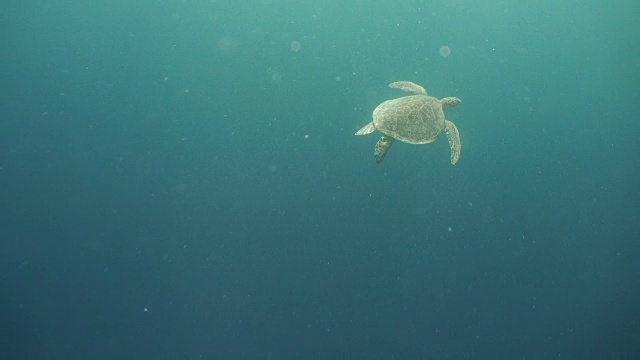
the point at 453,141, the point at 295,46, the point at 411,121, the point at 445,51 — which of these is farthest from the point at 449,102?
the point at 295,46

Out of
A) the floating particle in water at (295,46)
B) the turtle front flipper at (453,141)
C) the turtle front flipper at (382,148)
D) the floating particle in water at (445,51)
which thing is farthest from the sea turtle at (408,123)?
the floating particle in water at (445,51)

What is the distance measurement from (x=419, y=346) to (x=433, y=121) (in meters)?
3.51

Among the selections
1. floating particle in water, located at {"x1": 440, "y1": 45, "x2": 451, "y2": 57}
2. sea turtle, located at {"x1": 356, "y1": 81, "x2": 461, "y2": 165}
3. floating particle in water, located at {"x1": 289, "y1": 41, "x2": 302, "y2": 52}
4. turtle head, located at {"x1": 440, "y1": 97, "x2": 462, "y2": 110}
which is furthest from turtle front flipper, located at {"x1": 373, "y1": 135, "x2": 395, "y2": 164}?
floating particle in water, located at {"x1": 440, "y1": 45, "x2": 451, "y2": 57}

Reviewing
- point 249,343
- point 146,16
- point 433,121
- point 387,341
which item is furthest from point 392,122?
point 146,16

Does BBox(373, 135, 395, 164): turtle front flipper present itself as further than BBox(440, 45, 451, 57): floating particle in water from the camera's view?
No

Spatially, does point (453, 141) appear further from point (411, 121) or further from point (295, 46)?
point (295, 46)

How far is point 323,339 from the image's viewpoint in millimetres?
4422

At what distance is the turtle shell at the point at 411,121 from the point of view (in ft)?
13.0

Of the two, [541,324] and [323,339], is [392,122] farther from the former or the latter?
[541,324]

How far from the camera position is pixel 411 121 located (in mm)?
3988

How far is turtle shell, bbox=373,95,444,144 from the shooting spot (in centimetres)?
397

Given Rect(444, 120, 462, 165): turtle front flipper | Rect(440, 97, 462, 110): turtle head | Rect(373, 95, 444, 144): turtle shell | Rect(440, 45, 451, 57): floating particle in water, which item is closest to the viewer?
Rect(373, 95, 444, 144): turtle shell

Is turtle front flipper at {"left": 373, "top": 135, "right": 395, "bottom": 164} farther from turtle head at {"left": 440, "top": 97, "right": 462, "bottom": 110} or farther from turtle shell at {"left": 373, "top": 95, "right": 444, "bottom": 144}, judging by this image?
turtle head at {"left": 440, "top": 97, "right": 462, "bottom": 110}

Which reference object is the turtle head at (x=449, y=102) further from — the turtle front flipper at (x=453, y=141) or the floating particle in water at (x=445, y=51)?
the floating particle in water at (x=445, y=51)
